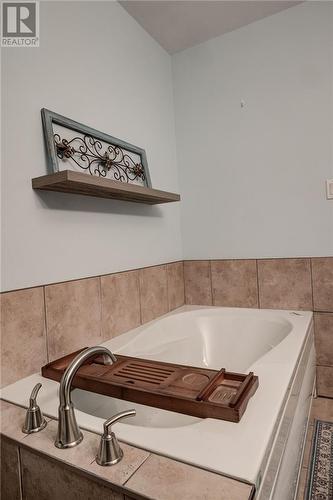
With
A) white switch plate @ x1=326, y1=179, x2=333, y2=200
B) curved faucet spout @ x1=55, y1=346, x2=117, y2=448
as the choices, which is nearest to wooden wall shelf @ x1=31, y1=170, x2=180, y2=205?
curved faucet spout @ x1=55, y1=346, x2=117, y2=448

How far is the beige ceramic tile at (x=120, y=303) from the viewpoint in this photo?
4.94ft

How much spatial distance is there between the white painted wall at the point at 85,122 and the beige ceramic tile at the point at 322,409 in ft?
4.18

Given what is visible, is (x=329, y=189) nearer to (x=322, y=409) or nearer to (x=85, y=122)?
(x=322, y=409)

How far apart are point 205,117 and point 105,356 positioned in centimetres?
186

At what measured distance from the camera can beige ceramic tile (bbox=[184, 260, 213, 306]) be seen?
7.18ft

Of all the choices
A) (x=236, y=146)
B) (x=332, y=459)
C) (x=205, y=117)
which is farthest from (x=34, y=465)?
(x=205, y=117)

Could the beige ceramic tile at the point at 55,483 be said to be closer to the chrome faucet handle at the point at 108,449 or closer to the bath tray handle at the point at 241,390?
the chrome faucet handle at the point at 108,449

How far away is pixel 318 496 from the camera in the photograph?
47.4 inches

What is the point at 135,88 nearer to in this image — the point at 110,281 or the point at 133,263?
the point at 133,263

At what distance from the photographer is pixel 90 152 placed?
1459 millimetres

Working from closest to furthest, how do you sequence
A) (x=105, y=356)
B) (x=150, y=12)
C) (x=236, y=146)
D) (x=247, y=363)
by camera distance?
1. (x=105, y=356)
2. (x=247, y=363)
3. (x=150, y=12)
4. (x=236, y=146)

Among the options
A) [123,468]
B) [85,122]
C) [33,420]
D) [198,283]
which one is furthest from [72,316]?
[198,283]

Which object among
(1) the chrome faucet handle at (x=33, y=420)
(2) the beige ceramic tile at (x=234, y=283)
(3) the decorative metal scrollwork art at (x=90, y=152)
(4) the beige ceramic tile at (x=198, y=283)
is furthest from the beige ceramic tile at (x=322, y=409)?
(3) the decorative metal scrollwork art at (x=90, y=152)

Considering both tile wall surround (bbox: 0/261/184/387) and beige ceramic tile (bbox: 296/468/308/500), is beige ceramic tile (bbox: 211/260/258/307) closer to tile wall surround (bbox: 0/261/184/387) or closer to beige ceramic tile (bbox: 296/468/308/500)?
tile wall surround (bbox: 0/261/184/387)
